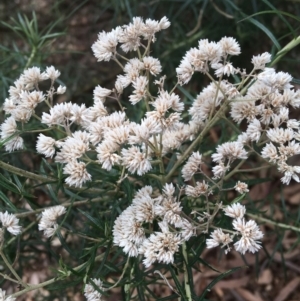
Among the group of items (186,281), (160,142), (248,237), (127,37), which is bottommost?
(186,281)

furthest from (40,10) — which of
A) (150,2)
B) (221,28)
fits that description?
(221,28)

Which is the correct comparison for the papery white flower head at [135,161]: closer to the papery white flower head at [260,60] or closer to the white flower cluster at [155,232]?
the white flower cluster at [155,232]

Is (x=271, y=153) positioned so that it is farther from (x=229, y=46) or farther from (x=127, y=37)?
(x=127, y=37)

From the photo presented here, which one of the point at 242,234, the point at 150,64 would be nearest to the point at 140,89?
the point at 150,64

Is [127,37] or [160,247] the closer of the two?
[160,247]

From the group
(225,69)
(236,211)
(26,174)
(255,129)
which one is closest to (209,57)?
(225,69)

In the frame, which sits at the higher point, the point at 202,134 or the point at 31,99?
the point at 31,99
